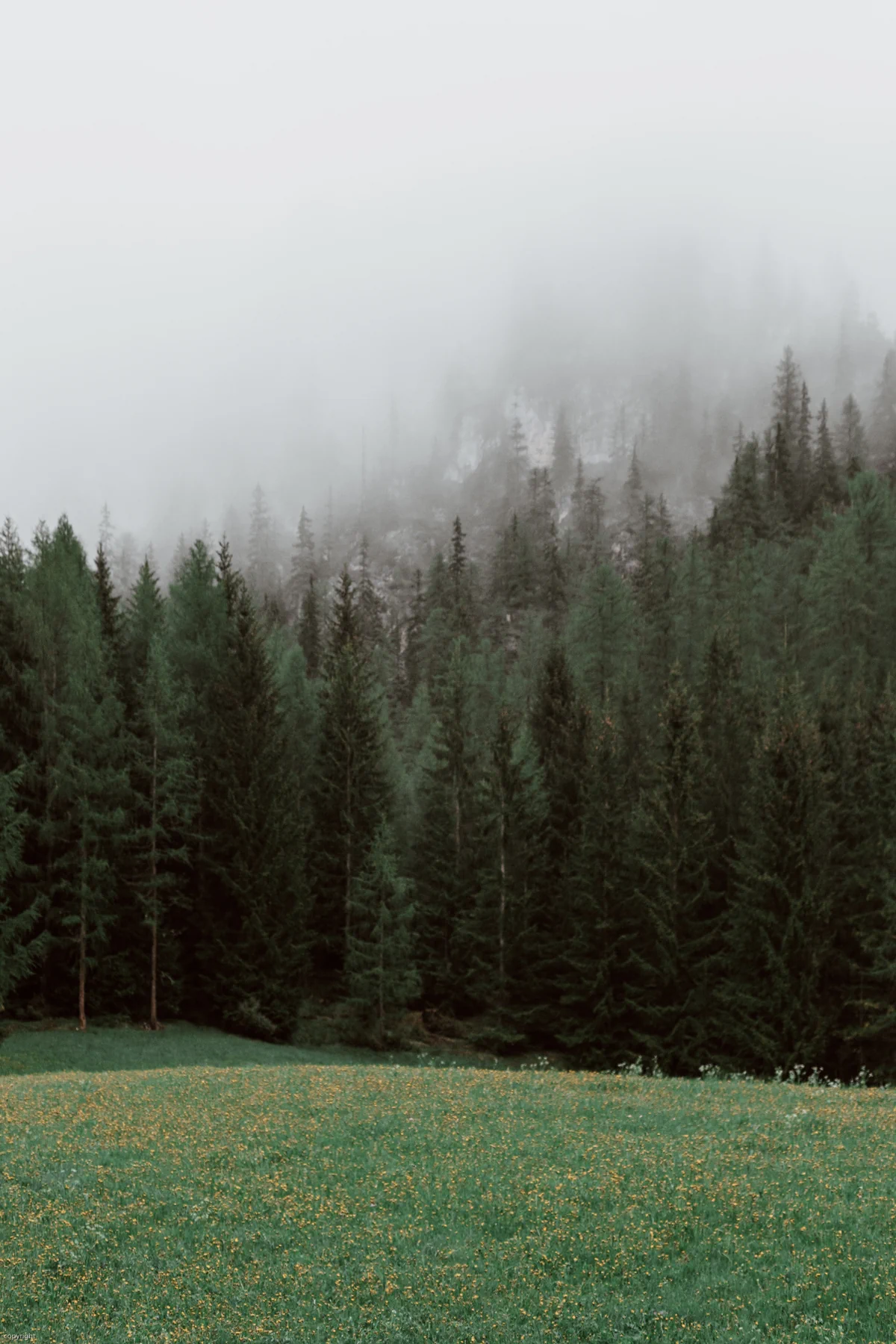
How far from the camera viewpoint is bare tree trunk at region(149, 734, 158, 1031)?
4272cm

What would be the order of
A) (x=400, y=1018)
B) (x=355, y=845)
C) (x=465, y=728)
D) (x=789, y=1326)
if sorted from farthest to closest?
(x=465, y=728), (x=355, y=845), (x=400, y=1018), (x=789, y=1326)

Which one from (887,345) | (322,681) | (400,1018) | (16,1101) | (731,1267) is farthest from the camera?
(887,345)

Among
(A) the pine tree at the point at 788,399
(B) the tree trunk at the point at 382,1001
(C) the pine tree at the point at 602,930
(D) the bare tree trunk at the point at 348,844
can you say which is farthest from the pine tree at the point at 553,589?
(B) the tree trunk at the point at 382,1001

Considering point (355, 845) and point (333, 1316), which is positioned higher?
point (355, 845)

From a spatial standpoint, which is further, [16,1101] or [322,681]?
[322,681]

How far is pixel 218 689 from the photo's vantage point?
50625mm

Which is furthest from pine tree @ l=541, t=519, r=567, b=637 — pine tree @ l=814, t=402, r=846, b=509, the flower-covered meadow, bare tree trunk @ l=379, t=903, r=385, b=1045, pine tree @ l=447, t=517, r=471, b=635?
the flower-covered meadow

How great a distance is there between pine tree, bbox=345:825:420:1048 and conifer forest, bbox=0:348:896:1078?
0.70 feet

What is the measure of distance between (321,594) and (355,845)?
306 ft

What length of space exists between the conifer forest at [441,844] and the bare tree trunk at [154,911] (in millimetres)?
191

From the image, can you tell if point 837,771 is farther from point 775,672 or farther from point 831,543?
point 831,543

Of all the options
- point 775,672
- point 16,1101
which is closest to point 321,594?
point 775,672

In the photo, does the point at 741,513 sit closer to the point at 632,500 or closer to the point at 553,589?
the point at 553,589

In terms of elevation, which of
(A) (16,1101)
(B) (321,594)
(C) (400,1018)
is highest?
(B) (321,594)
